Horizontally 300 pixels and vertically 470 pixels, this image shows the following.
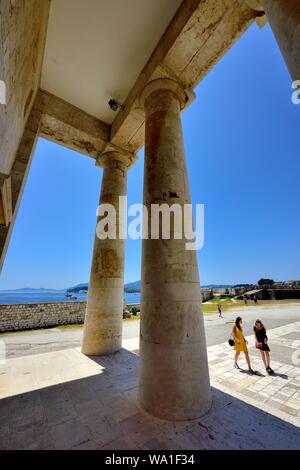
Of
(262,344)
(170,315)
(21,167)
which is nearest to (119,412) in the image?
(170,315)

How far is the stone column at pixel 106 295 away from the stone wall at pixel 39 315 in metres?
11.0

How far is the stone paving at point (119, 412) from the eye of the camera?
2863mm

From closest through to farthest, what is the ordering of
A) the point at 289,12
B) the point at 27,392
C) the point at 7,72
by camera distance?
the point at 289,12, the point at 7,72, the point at 27,392

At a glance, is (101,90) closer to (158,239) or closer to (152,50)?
(152,50)

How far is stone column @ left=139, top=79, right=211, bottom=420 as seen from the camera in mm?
3430

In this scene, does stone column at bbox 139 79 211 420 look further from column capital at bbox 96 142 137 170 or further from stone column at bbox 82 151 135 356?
column capital at bbox 96 142 137 170

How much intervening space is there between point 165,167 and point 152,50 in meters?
4.64

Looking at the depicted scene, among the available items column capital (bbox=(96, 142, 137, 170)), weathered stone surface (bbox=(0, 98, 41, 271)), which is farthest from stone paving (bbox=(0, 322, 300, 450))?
column capital (bbox=(96, 142, 137, 170))

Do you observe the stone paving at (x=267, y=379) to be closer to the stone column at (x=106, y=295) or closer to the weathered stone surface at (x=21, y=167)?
the stone column at (x=106, y=295)

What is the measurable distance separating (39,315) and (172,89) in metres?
17.3

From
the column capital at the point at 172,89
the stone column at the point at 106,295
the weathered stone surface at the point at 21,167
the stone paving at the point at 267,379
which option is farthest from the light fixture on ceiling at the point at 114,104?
the stone paving at the point at 267,379

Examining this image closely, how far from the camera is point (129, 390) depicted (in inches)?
176

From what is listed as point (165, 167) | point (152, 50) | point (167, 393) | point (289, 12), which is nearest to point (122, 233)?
point (165, 167)

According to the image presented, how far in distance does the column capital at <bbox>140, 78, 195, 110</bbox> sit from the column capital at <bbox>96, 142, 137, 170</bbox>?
296cm
